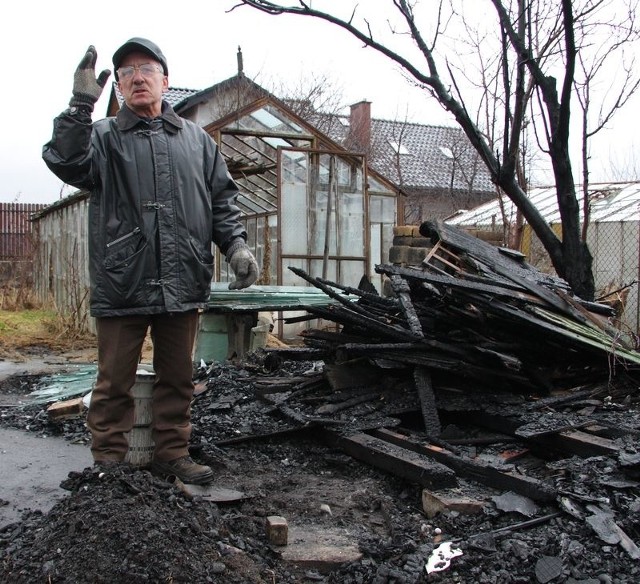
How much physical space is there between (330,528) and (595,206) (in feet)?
41.6

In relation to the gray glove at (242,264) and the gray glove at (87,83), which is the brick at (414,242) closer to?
the gray glove at (242,264)

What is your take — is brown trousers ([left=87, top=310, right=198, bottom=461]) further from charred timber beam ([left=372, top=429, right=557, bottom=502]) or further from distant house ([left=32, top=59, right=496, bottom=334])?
distant house ([left=32, top=59, right=496, bottom=334])

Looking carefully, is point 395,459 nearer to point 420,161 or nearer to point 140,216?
point 140,216

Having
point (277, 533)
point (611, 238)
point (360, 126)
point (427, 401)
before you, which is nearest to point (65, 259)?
point (611, 238)

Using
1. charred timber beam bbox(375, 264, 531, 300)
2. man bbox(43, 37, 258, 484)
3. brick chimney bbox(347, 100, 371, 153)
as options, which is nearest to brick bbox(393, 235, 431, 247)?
charred timber beam bbox(375, 264, 531, 300)

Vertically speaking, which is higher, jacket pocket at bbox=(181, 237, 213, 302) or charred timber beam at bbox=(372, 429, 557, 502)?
jacket pocket at bbox=(181, 237, 213, 302)

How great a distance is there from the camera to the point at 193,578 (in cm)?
254

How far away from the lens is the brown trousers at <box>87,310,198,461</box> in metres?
3.49

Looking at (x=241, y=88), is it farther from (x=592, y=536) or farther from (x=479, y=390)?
(x=592, y=536)

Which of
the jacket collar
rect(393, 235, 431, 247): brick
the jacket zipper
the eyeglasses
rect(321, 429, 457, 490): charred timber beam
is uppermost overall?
the eyeglasses

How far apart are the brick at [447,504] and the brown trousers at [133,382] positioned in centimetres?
131

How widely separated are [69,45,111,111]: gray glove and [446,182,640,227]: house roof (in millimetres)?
9207

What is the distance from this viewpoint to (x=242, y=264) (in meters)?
3.76

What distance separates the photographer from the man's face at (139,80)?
3.53m
